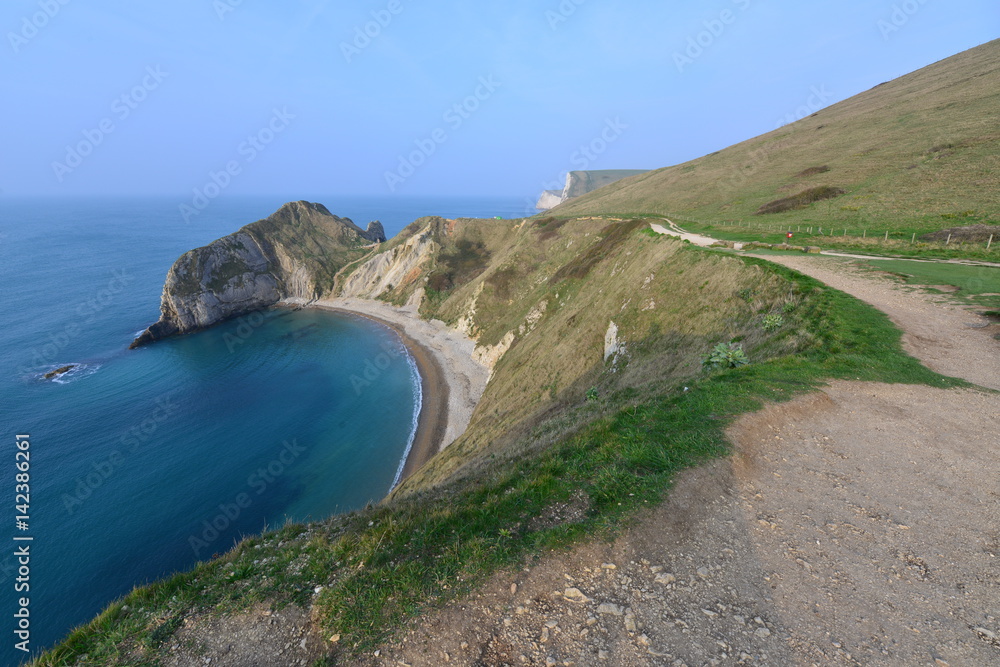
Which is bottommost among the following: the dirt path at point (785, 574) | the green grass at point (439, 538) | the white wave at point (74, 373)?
the dirt path at point (785, 574)

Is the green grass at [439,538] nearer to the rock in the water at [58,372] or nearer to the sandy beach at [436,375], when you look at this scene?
the sandy beach at [436,375]

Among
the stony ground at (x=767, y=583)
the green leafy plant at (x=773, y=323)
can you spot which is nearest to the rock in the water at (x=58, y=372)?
the stony ground at (x=767, y=583)

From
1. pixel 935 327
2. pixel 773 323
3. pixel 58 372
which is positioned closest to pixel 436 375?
pixel 773 323

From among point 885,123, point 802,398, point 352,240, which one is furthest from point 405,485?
point 352,240

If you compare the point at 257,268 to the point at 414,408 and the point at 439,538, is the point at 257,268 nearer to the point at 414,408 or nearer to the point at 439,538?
the point at 414,408

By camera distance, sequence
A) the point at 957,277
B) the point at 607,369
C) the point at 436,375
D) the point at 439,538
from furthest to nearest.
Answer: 1. the point at 436,375
2. the point at 607,369
3. the point at 957,277
4. the point at 439,538

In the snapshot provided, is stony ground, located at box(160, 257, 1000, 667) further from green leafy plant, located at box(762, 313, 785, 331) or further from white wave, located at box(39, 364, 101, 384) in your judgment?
white wave, located at box(39, 364, 101, 384)
